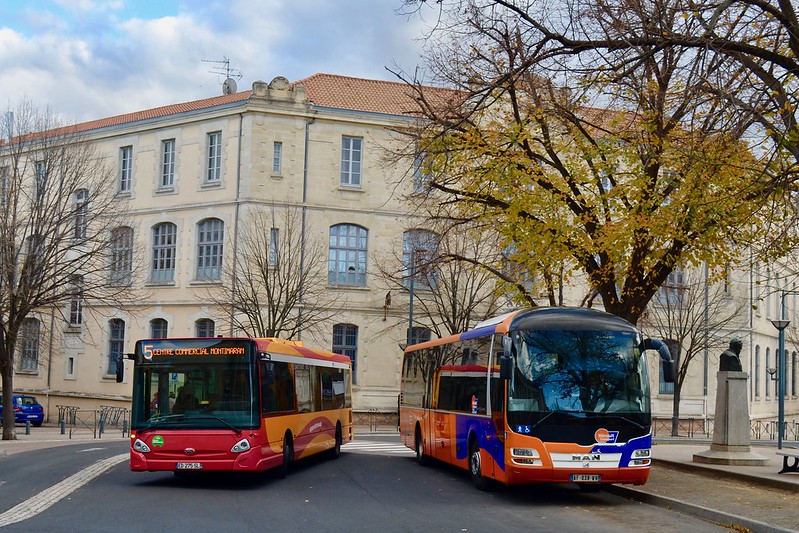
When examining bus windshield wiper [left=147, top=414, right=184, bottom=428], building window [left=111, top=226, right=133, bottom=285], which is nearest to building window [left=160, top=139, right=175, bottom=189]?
building window [left=111, top=226, right=133, bottom=285]

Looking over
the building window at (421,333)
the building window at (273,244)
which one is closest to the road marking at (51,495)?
the building window at (273,244)

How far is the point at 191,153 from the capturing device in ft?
156

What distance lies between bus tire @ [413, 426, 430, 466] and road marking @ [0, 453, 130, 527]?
22.1 ft

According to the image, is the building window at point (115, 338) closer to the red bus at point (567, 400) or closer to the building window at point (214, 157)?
the building window at point (214, 157)

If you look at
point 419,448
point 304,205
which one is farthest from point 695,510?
point 304,205

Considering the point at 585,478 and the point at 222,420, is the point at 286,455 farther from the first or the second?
the point at 585,478

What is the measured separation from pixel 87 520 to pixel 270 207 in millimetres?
33277

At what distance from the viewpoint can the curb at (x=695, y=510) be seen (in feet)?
39.5

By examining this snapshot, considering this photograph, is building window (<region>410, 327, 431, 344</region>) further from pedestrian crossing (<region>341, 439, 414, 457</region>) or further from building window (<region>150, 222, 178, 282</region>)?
building window (<region>150, 222, 178, 282</region>)

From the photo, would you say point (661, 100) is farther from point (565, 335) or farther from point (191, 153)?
point (191, 153)

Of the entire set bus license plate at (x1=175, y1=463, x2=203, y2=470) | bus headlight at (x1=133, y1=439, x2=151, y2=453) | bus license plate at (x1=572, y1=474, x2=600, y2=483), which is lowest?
bus license plate at (x1=175, y1=463, x2=203, y2=470)

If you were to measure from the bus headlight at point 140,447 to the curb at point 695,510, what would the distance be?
7794mm

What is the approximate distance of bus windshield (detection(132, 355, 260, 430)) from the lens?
1650 centimetres

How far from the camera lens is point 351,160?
1839 inches
